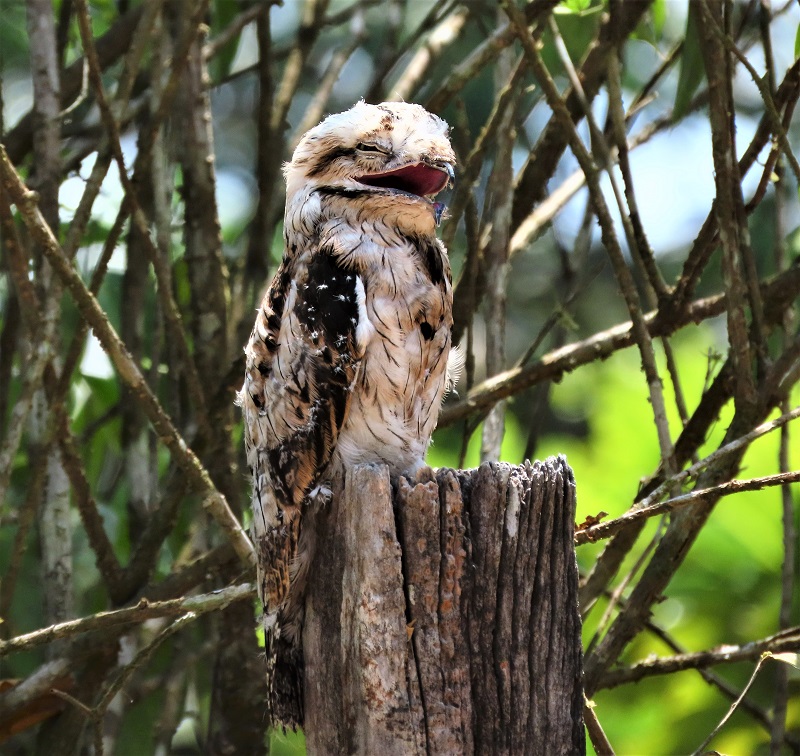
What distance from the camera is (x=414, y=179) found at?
8.80 ft

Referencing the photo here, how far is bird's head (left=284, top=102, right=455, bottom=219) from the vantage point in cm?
259

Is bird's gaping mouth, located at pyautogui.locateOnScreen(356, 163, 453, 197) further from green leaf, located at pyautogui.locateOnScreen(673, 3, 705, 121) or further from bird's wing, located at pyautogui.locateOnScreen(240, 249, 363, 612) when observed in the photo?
green leaf, located at pyautogui.locateOnScreen(673, 3, 705, 121)

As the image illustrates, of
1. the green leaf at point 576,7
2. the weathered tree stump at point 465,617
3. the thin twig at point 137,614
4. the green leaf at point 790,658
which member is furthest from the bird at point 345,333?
the green leaf at point 790,658

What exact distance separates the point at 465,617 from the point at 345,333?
0.93m

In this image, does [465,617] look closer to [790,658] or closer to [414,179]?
[790,658]

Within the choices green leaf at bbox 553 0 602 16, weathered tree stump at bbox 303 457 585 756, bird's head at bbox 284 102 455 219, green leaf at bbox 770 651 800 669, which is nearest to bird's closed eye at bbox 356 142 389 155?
bird's head at bbox 284 102 455 219

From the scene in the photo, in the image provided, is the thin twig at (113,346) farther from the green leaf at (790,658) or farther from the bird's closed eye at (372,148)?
the green leaf at (790,658)

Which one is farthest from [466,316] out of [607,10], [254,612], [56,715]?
[56,715]

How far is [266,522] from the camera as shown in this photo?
2.54 m

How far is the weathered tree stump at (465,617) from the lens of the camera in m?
1.76

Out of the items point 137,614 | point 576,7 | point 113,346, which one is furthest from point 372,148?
point 137,614

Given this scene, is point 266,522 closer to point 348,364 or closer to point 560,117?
point 348,364

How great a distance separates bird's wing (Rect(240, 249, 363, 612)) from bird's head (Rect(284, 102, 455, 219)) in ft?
0.74

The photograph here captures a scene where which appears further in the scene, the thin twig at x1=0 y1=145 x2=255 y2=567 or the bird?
the thin twig at x1=0 y1=145 x2=255 y2=567
